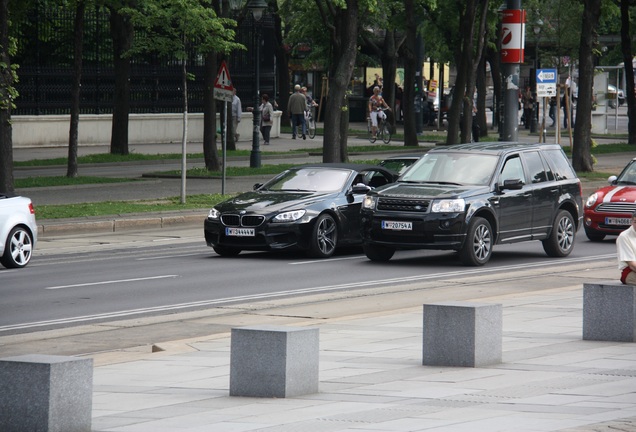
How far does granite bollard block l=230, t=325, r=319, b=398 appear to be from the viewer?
Result: 8.98 meters

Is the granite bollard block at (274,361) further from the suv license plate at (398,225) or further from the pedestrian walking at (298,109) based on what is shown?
the pedestrian walking at (298,109)

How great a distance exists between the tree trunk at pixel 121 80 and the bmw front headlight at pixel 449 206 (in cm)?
2142

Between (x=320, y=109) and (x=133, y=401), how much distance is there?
6157cm

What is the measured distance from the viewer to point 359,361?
35.9ft

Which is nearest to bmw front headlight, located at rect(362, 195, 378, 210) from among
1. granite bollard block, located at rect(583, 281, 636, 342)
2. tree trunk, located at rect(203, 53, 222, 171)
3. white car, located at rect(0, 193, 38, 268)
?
white car, located at rect(0, 193, 38, 268)

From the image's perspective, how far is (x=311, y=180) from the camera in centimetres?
2139

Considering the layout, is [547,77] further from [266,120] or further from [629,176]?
[266,120]

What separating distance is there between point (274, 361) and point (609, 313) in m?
4.18

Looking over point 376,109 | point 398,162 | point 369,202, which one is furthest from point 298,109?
point 369,202

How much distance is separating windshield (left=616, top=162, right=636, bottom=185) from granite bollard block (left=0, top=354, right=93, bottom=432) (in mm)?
17184

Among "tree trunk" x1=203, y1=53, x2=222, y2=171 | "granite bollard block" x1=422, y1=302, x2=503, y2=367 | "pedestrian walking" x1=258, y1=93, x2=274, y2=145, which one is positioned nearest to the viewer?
"granite bollard block" x1=422, y1=302, x2=503, y2=367

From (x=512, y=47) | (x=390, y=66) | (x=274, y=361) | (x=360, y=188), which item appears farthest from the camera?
(x=390, y=66)

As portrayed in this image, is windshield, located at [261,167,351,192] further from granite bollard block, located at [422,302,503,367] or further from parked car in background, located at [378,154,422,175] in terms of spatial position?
granite bollard block, located at [422,302,503,367]

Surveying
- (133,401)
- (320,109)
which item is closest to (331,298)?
(133,401)
